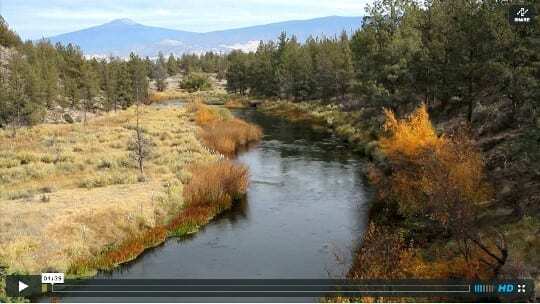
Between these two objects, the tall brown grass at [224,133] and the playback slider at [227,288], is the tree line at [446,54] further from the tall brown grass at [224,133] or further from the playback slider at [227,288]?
the tall brown grass at [224,133]

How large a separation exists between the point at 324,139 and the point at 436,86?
803 inches

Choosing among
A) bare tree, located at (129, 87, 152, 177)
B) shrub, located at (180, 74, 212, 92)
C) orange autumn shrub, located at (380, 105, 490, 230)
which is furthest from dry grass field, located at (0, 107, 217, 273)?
shrub, located at (180, 74, 212, 92)

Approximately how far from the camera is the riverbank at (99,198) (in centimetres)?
2422

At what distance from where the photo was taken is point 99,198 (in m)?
31.5

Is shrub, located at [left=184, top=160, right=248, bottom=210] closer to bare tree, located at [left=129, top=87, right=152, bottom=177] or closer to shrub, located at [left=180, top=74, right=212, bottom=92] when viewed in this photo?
bare tree, located at [left=129, top=87, right=152, bottom=177]

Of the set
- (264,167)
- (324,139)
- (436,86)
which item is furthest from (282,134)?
(436,86)

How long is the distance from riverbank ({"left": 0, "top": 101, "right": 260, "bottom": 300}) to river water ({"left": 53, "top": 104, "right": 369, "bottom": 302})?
1.45 metres

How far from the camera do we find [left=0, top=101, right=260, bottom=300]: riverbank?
24.2 meters

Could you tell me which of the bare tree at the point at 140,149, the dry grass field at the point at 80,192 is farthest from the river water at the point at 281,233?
the bare tree at the point at 140,149

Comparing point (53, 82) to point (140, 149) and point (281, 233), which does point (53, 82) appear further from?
point (281, 233)

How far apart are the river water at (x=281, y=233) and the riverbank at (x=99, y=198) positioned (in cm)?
145

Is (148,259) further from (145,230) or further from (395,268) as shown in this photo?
(395,268)

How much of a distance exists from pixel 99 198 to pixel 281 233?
11.9 metres

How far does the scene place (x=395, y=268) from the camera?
869 inches
